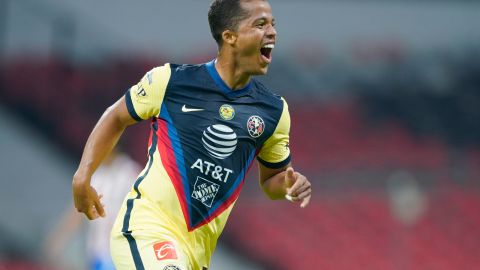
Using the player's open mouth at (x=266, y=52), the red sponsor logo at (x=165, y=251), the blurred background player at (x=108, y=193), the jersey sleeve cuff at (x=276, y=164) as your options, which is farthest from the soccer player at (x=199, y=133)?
the blurred background player at (x=108, y=193)

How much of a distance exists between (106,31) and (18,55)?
1.62 meters

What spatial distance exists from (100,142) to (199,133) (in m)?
0.55

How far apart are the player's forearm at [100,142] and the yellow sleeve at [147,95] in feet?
0.37

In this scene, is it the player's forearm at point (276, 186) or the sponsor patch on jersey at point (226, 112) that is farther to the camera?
the player's forearm at point (276, 186)

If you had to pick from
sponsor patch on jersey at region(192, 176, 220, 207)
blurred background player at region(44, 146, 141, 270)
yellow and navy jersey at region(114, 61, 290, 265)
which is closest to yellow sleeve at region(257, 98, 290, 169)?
yellow and navy jersey at region(114, 61, 290, 265)

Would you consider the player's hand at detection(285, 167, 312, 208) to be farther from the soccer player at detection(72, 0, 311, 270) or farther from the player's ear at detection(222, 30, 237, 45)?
the player's ear at detection(222, 30, 237, 45)

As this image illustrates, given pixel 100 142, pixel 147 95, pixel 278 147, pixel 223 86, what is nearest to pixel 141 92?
pixel 147 95

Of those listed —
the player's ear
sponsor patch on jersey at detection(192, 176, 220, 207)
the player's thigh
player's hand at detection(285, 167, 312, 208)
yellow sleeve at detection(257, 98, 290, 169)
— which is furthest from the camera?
yellow sleeve at detection(257, 98, 290, 169)

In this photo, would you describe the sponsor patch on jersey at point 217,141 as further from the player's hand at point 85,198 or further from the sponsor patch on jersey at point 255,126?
the player's hand at point 85,198

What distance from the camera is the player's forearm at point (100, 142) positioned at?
549cm

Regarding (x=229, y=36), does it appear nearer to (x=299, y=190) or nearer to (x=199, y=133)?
(x=199, y=133)

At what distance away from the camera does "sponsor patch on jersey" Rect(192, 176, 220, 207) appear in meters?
5.60

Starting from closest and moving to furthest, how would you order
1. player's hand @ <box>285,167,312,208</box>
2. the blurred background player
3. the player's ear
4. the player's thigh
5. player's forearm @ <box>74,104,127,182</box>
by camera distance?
the player's thigh → player's hand @ <box>285,167,312,208</box> → player's forearm @ <box>74,104,127,182</box> → the player's ear → the blurred background player

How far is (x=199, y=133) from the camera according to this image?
5.64 m
